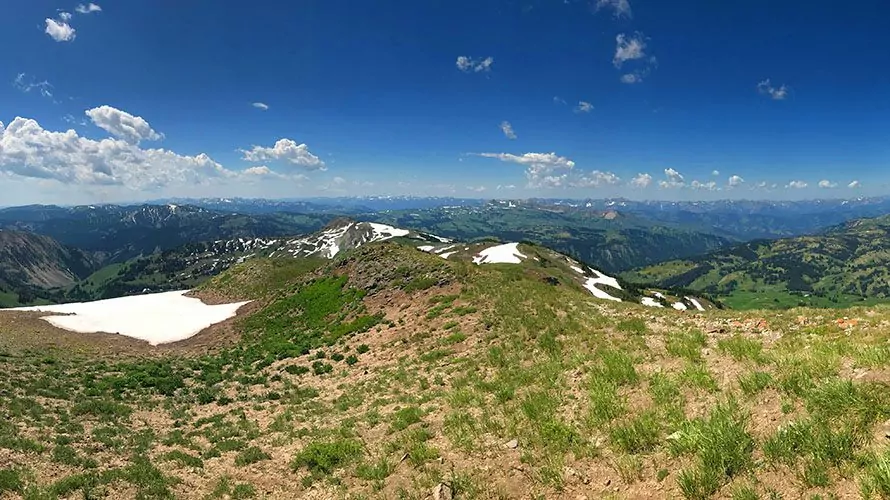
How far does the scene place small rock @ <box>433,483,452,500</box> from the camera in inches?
395

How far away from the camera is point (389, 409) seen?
16.9 meters

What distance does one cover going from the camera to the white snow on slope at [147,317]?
149ft

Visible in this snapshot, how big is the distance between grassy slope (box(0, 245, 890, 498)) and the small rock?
22 centimetres

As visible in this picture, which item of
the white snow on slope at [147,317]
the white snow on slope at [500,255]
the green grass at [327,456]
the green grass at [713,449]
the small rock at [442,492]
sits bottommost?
the white snow on slope at [500,255]

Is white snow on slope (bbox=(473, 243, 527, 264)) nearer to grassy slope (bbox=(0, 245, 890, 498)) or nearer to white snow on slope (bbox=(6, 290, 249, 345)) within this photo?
white snow on slope (bbox=(6, 290, 249, 345))

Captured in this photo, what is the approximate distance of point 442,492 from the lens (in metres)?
10.2

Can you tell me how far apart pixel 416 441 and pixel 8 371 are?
78.8 ft

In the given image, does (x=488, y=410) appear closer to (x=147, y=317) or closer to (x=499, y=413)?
(x=499, y=413)

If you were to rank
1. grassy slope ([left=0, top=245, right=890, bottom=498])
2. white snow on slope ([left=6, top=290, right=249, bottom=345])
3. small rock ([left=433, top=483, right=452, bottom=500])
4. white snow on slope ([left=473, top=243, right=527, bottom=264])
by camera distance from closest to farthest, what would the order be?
grassy slope ([left=0, top=245, right=890, bottom=498])
small rock ([left=433, top=483, right=452, bottom=500])
white snow on slope ([left=6, top=290, right=249, bottom=345])
white snow on slope ([left=473, top=243, right=527, bottom=264])

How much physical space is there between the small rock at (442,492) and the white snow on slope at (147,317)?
41516 millimetres

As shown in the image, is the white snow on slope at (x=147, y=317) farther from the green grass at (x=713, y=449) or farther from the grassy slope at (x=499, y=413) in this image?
the green grass at (x=713, y=449)

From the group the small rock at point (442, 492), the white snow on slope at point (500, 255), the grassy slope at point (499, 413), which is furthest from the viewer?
the white snow on slope at point (500, 255)

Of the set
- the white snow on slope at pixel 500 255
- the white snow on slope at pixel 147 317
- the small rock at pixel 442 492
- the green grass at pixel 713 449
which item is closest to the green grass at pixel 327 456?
the small rock at pixel 442 492

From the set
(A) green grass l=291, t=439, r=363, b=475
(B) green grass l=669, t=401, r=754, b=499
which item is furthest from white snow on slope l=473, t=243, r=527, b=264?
(B) green grass l=669, t=401, r=754, b=499
